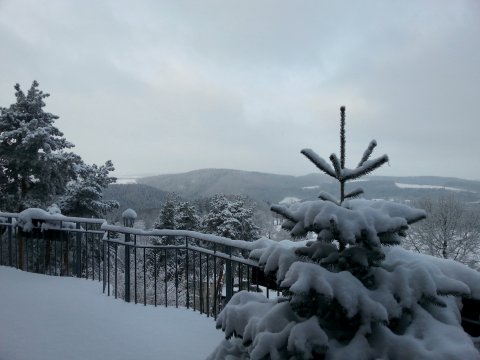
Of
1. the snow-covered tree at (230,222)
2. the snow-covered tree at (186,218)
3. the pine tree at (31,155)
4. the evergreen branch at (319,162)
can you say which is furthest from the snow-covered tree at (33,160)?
the evergreen branch at (319,162)

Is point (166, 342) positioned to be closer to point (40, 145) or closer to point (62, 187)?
point (40, 145)

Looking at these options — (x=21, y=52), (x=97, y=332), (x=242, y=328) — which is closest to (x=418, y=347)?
(x=242, y=328)

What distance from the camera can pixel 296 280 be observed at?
174cm

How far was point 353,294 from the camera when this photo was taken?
173 centimetres

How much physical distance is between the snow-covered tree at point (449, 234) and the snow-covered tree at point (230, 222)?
1251cm

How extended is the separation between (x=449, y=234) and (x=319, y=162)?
24.9m

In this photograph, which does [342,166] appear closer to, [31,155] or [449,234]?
[31,155]

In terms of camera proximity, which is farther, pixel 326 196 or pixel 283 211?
pixel 326 196

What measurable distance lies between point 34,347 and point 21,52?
913 cm

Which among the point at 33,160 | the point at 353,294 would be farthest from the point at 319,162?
the point at 33,160

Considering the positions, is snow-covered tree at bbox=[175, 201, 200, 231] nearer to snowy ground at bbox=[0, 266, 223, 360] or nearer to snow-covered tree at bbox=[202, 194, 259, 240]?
snow-covered tree at bbox=[202, 194, 259, 240]

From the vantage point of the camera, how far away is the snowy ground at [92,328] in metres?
3.79

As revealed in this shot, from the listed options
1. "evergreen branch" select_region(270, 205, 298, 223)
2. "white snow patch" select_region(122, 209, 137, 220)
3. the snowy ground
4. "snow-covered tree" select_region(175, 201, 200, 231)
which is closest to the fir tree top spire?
"evergreen branch" select_region(270, 205, 298, 223)

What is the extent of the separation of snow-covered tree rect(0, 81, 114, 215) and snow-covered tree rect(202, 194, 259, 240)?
429 inches
